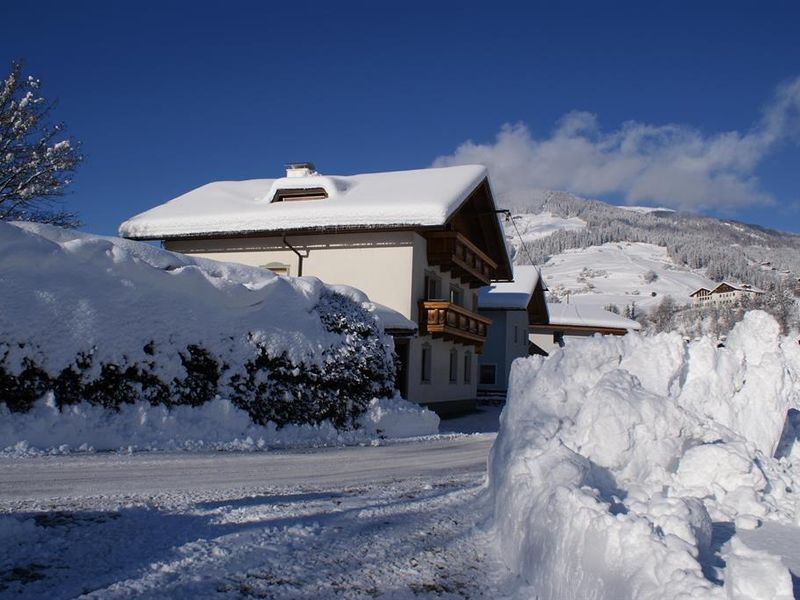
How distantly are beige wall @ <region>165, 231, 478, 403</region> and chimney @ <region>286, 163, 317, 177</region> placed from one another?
4.22 m

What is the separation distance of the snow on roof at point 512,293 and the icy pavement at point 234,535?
3035 centimetres

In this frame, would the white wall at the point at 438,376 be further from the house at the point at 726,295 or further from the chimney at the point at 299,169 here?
the house at the point at 726,295

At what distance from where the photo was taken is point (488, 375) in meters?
40.2

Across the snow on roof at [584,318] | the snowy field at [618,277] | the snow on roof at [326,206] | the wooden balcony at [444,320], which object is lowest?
the wooden balcony at [444,320]

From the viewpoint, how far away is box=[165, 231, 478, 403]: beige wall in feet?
74.5

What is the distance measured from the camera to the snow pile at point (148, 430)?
33.1 feet

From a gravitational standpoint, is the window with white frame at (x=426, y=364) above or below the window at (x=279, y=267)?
below

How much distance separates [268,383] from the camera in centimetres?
1416

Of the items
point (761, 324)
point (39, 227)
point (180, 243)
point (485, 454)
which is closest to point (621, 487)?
point (761, 324)

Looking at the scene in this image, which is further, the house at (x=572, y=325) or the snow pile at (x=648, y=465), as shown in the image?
the house at (x=572, y=325)

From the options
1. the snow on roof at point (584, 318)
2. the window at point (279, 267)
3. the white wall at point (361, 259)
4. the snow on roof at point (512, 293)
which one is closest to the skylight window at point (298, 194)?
the white wall at point (361, 259)

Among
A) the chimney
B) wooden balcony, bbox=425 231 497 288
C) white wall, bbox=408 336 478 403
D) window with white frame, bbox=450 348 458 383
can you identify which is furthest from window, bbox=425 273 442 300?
the chimney

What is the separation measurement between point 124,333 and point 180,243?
47.1ft

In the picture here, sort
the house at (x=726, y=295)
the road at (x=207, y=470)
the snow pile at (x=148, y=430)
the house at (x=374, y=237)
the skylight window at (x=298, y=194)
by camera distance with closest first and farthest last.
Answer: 1. the road at (x=207, y=470)
2. the snow pile at (x=148, y=430)
3. the house at (x=374, y=237)
4. the skylight window at (x=298, y=194)
5. the house at (x=726, y=295)
